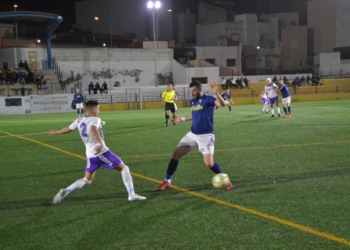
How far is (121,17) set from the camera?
71.7 metres

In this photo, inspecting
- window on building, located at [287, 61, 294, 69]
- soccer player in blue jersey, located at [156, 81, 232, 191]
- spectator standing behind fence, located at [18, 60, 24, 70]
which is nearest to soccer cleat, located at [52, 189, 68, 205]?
soccer player in blue jersey, located at [156, 81, 232, 191]

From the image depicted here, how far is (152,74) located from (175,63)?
343cm

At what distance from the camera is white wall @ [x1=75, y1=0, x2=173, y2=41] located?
7006cm

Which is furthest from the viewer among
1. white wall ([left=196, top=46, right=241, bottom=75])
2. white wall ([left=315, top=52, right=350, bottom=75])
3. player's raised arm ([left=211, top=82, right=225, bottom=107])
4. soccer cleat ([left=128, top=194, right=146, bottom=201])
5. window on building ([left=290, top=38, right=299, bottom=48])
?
window on building ([left=290, top=38, right=299, bottom=48])

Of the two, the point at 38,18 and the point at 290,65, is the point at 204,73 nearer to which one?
the point at 38,18

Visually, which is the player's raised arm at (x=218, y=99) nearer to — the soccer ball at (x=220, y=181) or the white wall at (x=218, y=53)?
the soccer ball at (x=220, y=181)

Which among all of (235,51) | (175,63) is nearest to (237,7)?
(235,51)

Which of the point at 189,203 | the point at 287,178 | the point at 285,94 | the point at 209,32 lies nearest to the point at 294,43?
the point at 209,32

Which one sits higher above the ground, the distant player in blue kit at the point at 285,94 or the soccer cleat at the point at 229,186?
the distant player in blue kit at the point at 285,94

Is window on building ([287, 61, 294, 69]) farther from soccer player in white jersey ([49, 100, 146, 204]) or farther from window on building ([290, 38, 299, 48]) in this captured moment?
soccer player in white jersey ([49, 100, 146, 204])

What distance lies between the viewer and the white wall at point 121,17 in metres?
70.1

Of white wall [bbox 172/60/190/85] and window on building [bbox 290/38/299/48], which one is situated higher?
window on building [bbox 290/38/299/48]

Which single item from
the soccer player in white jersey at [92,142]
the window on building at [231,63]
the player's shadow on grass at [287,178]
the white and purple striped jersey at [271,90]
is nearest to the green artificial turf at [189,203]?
the player's shadow on grass at [287,178]

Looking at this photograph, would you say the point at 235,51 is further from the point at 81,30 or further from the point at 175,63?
the point at 81,30
